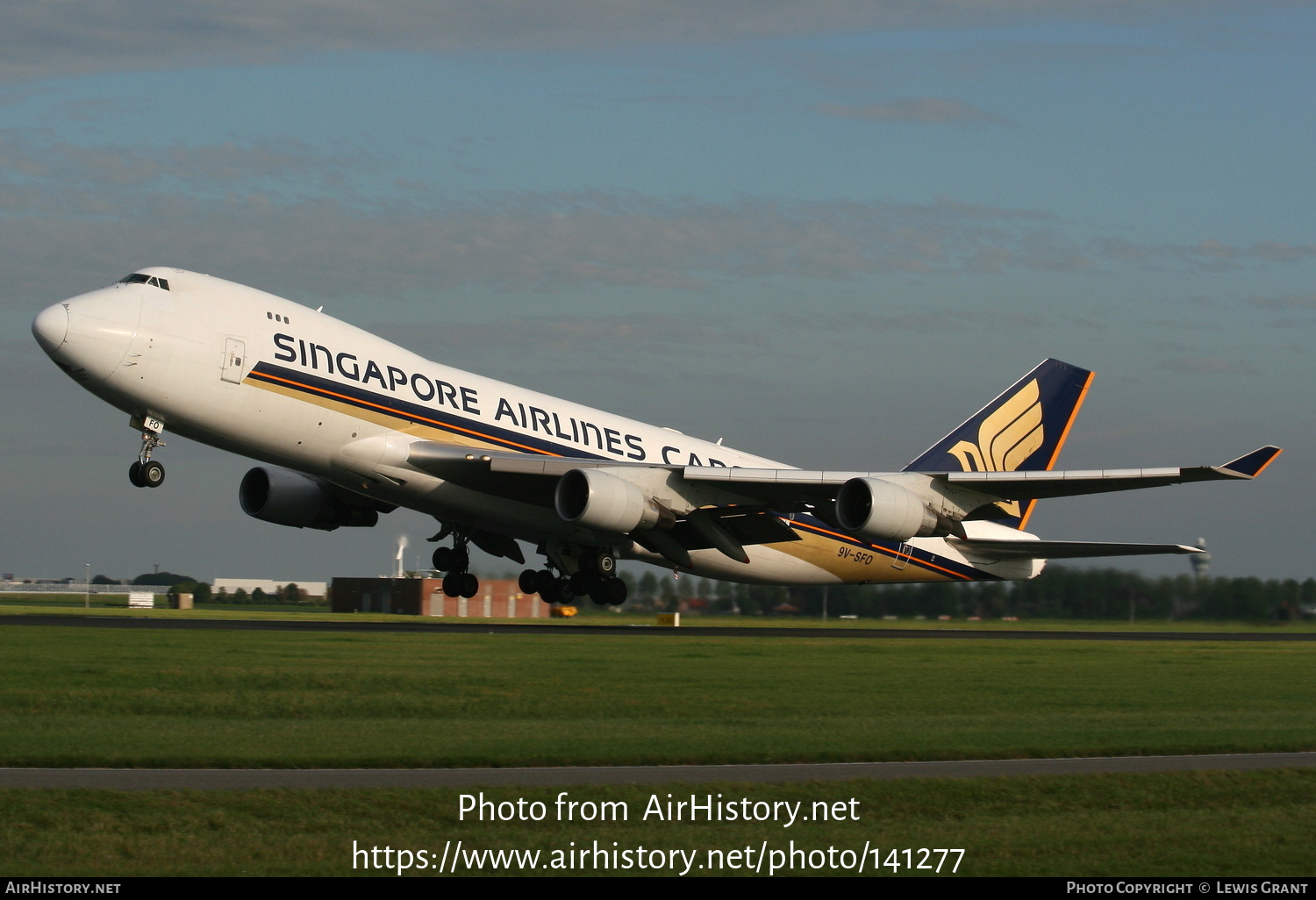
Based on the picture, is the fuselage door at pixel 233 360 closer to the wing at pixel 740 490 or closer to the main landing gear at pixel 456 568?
the wing at pixel 740 490

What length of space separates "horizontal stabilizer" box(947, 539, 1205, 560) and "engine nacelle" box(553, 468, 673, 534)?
46.5 feet

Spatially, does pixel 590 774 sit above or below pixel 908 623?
below

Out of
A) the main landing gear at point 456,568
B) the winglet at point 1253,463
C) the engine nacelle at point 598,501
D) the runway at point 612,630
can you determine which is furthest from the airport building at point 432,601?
the winglet at point 1253,463

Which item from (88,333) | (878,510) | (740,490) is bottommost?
(878,510)

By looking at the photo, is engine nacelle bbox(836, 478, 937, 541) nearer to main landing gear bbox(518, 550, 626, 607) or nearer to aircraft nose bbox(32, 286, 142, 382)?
main landing gear bbox(518, 550, 626, 607)

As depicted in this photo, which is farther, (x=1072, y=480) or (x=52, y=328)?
(x=1072, y=480)

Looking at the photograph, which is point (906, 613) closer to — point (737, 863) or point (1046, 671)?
point (1046, 671)

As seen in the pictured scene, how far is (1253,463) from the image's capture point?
28188 mm

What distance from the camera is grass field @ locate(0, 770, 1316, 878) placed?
12547mm

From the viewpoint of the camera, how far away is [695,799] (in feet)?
50.1

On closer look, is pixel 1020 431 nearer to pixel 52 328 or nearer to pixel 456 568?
pixel 456 568

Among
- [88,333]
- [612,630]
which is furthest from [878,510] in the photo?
[612,630]

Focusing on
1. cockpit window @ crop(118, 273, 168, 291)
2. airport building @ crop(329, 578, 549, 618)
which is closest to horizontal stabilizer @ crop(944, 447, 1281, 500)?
cockpit window @ crop(118, 273, 168, 291)

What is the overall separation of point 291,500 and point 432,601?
34.7 m
